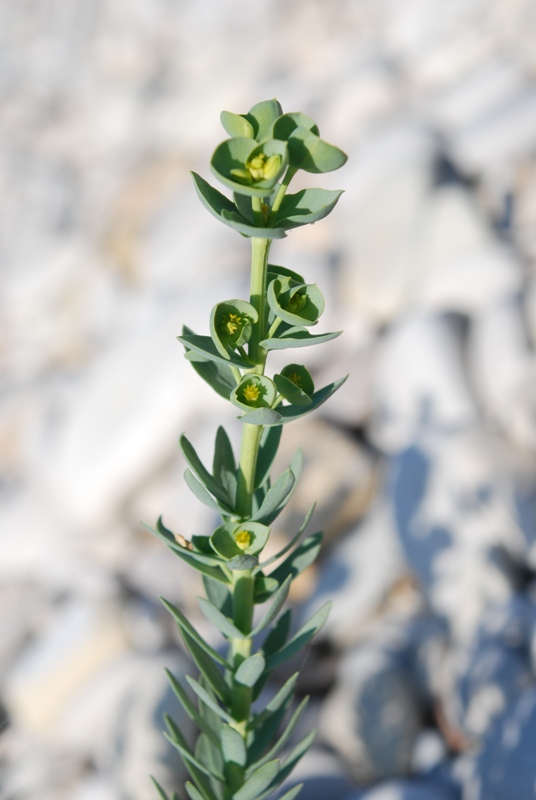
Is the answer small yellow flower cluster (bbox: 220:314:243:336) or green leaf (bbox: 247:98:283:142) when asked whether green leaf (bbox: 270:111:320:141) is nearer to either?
green leaf (bbox: 247:98:283:142)

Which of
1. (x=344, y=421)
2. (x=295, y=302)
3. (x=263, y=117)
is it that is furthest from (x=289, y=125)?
(x=344, y=421)

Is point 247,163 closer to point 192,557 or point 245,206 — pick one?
point 245,206

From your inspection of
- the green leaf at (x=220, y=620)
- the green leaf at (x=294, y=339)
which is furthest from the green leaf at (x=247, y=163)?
the green leaf at (x=220, y=620)

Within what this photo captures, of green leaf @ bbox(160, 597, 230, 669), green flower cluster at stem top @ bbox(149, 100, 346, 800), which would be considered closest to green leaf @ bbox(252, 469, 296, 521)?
green flower cluster at stem top @ bbox(149, 100, 346, 800)

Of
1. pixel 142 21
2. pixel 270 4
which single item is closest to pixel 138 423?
pixel 270 4

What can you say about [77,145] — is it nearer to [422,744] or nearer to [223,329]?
[422,744]

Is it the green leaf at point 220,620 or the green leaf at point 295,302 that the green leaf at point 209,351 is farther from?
the green leaf at point 220,620

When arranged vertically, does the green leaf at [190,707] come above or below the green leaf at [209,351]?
below

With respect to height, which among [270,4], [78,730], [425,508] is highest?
[270,4]
